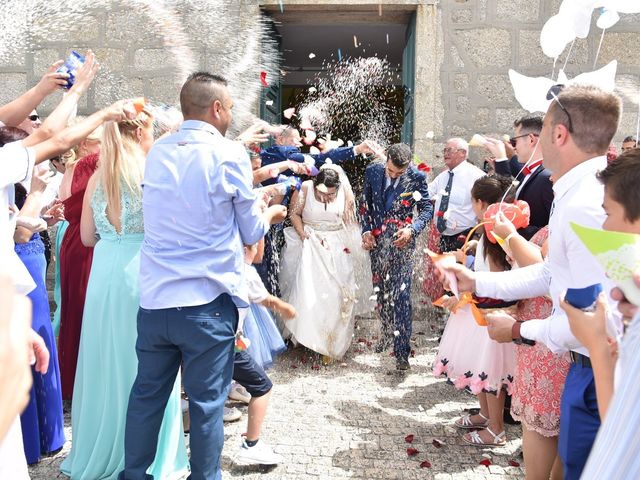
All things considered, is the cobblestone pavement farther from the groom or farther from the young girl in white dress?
the groom

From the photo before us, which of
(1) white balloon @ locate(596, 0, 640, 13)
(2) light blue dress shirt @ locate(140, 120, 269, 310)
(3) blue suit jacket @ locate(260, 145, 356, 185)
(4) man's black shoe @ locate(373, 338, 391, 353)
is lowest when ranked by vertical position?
(4) man's black shoe @ locate(373, 338, 391, 353)

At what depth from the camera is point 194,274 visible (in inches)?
103

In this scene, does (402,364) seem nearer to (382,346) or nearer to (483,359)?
(382,346)

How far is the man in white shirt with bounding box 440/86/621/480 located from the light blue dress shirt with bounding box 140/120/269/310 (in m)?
1.01

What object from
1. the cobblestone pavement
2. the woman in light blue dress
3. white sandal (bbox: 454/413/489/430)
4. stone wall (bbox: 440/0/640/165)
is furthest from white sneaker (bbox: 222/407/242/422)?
stone wall (bbox: 440/0/640/165)

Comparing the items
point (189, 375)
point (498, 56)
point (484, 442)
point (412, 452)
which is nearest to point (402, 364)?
point (484, 442)

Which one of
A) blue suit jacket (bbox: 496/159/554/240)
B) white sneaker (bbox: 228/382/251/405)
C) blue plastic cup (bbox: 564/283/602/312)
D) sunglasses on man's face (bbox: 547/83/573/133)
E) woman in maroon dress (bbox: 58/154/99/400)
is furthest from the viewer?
white sneaker (bbox: 228/382/251/405)

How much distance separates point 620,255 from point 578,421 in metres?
1.02

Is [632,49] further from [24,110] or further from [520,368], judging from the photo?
[24,110]

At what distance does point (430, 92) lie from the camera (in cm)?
697

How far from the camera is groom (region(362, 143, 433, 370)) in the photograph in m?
5.58

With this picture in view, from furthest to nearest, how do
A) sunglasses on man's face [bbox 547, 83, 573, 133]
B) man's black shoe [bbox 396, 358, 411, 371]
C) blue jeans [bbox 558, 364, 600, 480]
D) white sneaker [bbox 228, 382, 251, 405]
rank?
1. man's black shoe [bbox 396, 358, 411, 371]
2. white sneaker [bbox 228, 382, 251, 405]
3. sunglasses on man's face [bbox 547, 83, 573, 133]
4. blue jeans [bbox 558, 364, 600, 480]

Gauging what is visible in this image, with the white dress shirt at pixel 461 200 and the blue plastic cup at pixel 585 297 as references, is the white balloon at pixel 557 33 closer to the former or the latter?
the blue plastic cup at pixel 585 297

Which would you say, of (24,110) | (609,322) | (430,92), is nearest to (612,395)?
(609,322)
